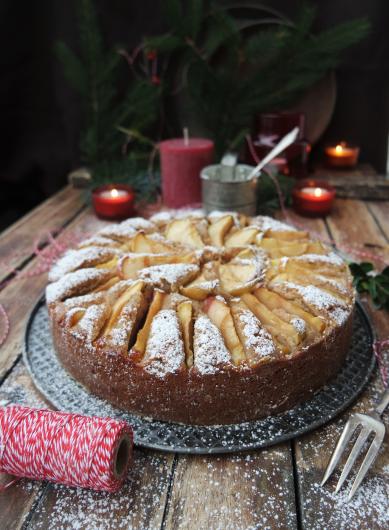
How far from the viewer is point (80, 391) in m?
1.16

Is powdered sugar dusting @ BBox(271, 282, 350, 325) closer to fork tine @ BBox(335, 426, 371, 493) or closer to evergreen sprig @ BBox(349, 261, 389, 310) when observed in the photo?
fork tine @ BBox(335, 426, 371, 493)

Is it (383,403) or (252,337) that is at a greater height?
(252,337)

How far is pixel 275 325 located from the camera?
1115mm

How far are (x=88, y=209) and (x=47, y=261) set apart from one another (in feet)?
2.09

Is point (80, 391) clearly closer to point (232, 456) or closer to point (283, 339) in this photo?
point (232, 456)

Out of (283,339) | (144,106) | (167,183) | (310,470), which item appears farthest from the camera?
(144,106)

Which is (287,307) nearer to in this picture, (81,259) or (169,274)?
(169,274)

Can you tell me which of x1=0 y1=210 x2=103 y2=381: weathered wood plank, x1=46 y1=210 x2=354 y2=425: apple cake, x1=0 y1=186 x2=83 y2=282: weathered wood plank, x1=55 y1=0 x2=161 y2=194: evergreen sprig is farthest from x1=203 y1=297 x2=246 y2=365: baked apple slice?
x1=55 y1=0 x2=161 y2=194: evergreen sprig

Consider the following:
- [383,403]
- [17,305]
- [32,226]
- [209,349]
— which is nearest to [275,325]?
[209,349]

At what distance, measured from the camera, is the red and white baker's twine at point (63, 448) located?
887mm

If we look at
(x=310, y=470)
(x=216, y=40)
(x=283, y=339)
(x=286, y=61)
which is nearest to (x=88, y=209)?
(x=216, y=40)

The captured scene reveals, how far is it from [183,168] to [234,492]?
160 cm

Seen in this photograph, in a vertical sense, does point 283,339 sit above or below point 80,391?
above

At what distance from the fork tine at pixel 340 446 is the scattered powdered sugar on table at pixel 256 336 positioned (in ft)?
0.68
